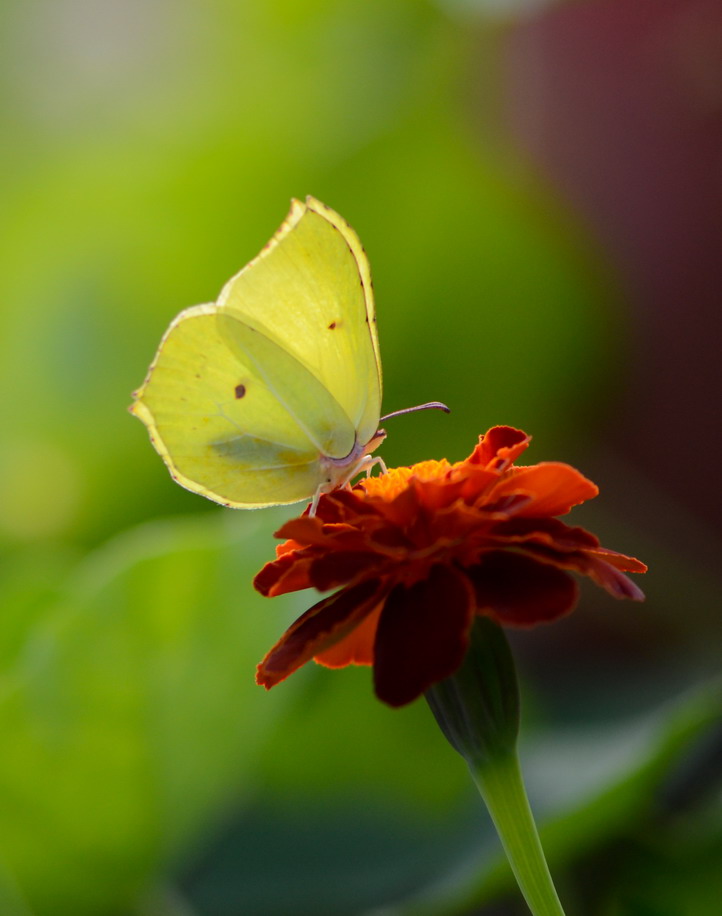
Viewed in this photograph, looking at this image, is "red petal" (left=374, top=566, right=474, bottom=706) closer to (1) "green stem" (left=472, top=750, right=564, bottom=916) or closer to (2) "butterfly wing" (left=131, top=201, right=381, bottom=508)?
(1) "green stem" (left=472, top=750, right=564, bottom=916)

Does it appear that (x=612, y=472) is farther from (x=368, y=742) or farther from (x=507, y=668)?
(x=507, y=668)

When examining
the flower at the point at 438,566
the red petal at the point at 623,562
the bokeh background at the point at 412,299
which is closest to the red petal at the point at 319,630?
the flower at the point at 438,566

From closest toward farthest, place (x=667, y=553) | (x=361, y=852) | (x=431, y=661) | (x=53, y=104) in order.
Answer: (x=431, y=661) → (x=361, y=852) → (x=667, y=553) → (x=53, y=104)

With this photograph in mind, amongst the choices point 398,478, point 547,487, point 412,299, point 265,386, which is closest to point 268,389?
point 265,386

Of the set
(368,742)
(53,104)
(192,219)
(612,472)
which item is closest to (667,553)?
(612,472)

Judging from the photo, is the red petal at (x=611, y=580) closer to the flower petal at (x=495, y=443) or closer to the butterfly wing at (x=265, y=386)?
the flower petal at (x=495, y=443)

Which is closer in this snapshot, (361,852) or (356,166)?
(361,852)

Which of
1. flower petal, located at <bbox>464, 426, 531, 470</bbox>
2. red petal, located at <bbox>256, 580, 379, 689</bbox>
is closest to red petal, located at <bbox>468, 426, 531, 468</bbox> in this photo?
flower petal, located at <bbox>464, 426, 531, 470</bbox>
